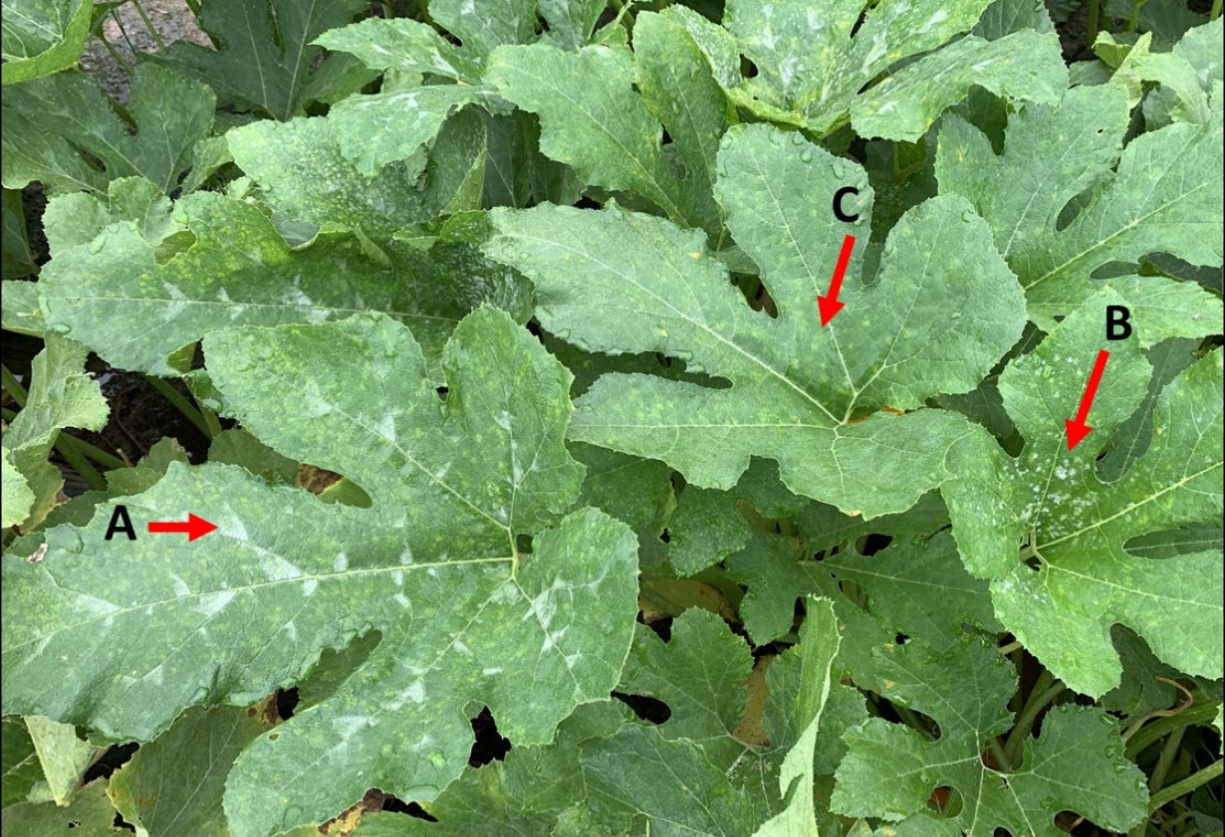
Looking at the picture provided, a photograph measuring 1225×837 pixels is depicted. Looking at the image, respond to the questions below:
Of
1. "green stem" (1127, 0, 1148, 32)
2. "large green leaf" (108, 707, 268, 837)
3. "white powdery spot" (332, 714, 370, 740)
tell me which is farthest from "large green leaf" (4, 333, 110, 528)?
"green stem" (1127, 0, 1148, 32)

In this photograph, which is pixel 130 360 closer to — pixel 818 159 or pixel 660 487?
pixel 660 487

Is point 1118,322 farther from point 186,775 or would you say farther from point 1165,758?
point 186,775

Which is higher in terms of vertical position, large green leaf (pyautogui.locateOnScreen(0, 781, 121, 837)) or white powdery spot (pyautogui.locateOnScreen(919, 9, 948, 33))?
white powdery spot (pyautogui.locateOnScreen(919, 9, 948, 33))

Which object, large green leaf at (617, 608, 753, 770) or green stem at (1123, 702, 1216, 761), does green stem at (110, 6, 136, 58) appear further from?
green stem at (1123, 702, 1216, 761)

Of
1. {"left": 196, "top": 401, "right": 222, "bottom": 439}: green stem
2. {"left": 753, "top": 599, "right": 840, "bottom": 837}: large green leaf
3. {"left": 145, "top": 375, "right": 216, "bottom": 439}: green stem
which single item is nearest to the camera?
{"left": 753, "top": 599, "right": 840, "bottom": 837}: large green leaf

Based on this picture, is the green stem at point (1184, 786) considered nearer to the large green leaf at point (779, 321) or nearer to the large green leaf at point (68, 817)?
the large green leaf at point (779, 321)

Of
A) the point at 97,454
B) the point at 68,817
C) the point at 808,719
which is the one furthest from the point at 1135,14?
the point at 68,817
